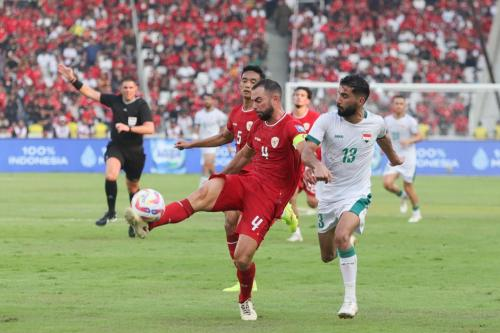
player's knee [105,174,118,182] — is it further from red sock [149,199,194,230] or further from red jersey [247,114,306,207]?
red sock [149,199,194,230]

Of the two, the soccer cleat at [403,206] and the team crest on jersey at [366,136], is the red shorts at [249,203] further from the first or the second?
the soccer cleat at [403,206]

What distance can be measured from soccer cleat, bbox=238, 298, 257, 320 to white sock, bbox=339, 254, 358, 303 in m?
0.86

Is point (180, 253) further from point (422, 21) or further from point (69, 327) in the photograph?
point (422, 21)

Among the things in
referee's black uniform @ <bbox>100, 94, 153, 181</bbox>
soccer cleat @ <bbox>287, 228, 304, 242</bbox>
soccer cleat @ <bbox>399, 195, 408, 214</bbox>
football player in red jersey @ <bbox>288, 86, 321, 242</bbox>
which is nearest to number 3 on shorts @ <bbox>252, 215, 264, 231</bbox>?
football player in red jersey @ <bbox>288, 86, 321, 242</bbox>

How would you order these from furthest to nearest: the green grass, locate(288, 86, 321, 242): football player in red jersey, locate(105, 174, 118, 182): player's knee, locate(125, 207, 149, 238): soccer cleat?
1. locate(105, 174, 118, 182): player's knee
2. locate(288, 86, 321, 242): football player in red jersey
3. the green grass
4. locate(125, 207, 149, 238): soccer cleat

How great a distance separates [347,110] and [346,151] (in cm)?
43

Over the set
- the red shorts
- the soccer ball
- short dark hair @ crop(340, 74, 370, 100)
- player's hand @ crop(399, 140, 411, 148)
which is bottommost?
player's hand @ crop(399, 140, 411, 148)

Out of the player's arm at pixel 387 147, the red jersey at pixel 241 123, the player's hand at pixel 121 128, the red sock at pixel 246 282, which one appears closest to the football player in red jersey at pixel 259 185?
the red sock at pixel 246 282

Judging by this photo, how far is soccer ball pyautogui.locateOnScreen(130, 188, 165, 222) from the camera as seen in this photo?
385 inches

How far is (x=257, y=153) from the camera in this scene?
35.8ft

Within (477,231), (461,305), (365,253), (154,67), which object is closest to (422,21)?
(154,67)

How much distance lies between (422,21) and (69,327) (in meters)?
41.6

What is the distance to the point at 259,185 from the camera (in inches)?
420

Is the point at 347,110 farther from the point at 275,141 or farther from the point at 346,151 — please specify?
the point at 275,141
